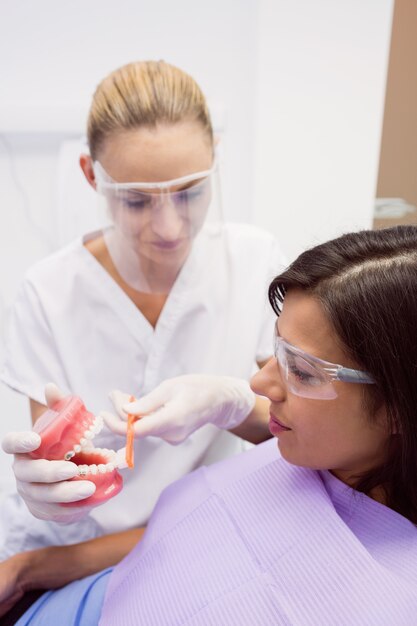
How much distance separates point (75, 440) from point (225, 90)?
1439 mm

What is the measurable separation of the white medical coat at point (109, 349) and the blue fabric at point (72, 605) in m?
0.16

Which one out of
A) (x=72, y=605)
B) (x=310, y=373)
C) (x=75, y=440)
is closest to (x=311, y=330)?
(x=310, y=373)

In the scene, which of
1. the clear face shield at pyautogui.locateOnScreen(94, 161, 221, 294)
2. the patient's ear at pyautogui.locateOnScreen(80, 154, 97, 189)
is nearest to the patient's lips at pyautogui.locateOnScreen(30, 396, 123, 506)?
the clear face shield at pyautogui.locateOnScreen(94, 161, 221, 294)

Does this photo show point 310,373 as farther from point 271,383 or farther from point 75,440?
point 75,440

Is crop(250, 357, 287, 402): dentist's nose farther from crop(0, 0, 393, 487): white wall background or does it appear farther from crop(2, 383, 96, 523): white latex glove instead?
crop(0, 0, 393, 487): white wall background

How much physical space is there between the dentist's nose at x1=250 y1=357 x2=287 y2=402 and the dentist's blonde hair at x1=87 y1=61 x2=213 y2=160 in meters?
0.52

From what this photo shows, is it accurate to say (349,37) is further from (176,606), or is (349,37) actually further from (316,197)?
(176,606)

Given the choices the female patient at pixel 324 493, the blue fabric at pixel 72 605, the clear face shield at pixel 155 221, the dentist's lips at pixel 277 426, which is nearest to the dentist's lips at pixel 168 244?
the clear face shield at pixel 155 221

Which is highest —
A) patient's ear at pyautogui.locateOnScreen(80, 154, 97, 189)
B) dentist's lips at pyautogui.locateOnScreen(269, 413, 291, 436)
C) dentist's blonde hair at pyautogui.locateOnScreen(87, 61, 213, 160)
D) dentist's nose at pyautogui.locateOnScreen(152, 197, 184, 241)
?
dentist's blonde hair at pyautogui.locateOnScreen(87, 61, 213, 160)

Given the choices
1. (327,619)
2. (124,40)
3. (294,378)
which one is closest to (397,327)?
(294,378)

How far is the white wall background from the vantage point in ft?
5.60

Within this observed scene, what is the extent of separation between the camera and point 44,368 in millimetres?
1156

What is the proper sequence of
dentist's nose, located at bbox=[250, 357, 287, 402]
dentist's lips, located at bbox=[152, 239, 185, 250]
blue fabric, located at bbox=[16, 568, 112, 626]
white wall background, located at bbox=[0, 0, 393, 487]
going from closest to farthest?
dentist's nose, located at bbox=[250, 357, 287, 402] < blue fabric, located at bbox=[16, 568, 112, 626] < dentist's lips, located at bbox=[152, 239, 185, 250] < white wall background, located at bbox=[0, 0, 393, 487]

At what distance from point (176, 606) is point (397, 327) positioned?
1.72ft
